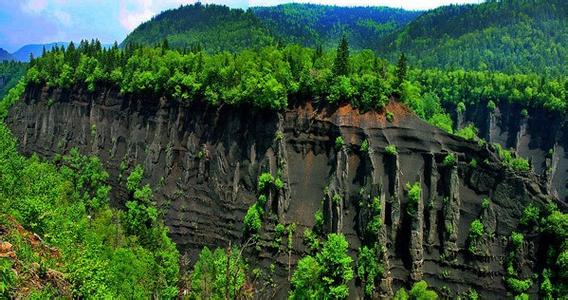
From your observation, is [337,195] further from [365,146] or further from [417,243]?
[417,243]

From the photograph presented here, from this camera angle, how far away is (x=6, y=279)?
26.1m

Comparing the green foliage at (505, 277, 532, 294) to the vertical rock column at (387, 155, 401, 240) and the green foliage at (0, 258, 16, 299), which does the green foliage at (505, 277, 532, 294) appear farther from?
the green foliage at (0, 258, 16, 299)

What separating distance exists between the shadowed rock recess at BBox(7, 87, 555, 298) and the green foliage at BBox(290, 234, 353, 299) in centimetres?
335

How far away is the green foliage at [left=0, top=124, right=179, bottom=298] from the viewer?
125ft

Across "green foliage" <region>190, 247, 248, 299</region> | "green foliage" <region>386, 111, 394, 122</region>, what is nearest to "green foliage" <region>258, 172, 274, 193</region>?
"green foliage" <region>190, 247, 248, 299</region>

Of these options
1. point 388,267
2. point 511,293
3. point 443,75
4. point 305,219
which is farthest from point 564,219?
point 443,75

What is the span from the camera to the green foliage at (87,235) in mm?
38250

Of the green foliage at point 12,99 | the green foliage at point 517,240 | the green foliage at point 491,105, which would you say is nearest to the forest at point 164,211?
the green foliage at point 517,240

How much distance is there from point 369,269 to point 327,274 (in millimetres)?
4775

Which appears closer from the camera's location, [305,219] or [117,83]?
[305,219]

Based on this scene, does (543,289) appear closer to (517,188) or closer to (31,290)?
(517,188)

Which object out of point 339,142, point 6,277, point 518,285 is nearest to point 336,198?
point 339,142

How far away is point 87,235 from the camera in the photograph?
51.8 meters

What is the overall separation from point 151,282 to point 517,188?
121 feet
